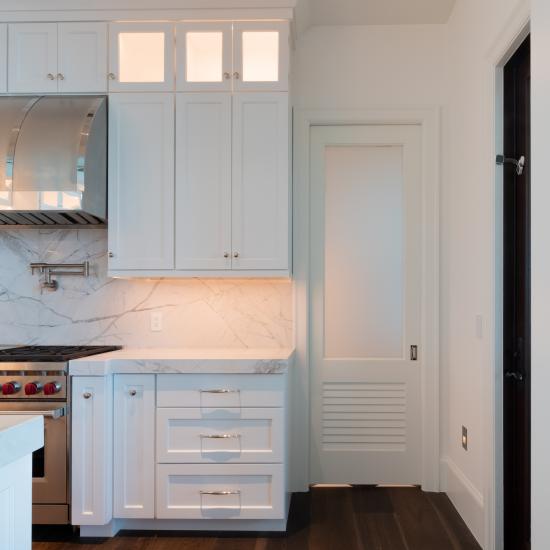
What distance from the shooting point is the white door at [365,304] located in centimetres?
319

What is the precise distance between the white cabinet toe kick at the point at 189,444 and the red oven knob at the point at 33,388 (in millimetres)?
168

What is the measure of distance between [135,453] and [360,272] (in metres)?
1.62

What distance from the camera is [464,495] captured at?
2.71 meters

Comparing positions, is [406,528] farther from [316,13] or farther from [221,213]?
[316,13]

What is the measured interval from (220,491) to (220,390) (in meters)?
0.48

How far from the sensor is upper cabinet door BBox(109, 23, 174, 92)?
2.84 m

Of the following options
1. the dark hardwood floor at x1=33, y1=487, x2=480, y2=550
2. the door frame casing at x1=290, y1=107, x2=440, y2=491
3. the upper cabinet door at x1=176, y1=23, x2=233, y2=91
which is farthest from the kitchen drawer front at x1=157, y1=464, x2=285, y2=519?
the upper cabinet door at x1=176, y1=23, x2=233, y2=91

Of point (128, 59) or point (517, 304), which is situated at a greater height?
point (128, 59)

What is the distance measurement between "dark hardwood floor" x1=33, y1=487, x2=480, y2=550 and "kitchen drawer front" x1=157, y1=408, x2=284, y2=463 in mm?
377

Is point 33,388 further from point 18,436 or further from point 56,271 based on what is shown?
point 18,436

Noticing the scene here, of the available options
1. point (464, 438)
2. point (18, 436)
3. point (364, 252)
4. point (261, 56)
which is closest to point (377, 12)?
point (261, 56)

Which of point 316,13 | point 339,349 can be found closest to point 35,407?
point 339,349

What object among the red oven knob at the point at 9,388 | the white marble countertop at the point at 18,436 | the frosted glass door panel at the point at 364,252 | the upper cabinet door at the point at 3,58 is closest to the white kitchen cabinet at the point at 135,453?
the red oven knob at the point at 9,388

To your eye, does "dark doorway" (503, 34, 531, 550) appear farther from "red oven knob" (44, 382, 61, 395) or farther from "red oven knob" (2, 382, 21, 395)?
"red oven knob" (2, 382, 21, 395)
